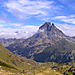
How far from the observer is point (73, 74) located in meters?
182

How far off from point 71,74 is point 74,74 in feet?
14.2

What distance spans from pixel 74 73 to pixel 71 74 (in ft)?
19.2

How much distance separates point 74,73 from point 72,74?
4.65 metres

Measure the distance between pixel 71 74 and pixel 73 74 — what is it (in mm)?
3349

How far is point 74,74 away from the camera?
595 ft

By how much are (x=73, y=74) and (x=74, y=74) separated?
1.26 metres

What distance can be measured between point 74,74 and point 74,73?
2.44m

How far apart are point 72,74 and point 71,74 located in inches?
54.3

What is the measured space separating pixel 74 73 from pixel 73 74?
8.94ft

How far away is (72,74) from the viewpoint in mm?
180500

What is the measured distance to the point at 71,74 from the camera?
7096 inches
